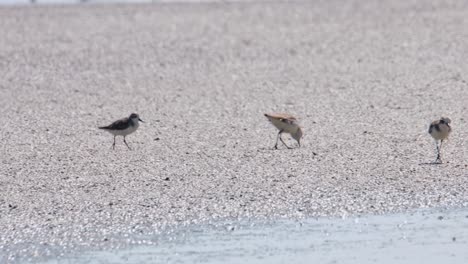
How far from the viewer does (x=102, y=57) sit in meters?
22.7

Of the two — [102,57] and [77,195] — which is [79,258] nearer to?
[77,195]

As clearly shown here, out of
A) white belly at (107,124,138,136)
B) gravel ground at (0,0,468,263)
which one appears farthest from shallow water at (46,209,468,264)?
white belly at (107,124,138,136)

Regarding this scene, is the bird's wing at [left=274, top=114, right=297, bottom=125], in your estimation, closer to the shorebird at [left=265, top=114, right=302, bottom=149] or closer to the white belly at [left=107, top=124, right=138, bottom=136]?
the shorebird at [left=265, top=114, right=302, bottom=149]

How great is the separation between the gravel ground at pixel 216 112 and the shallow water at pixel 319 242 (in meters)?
0.33

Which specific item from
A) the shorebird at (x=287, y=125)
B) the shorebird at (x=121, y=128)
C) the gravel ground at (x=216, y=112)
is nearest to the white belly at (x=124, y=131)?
the shorebird at (x=121, y=128)

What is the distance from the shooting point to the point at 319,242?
32.6 ft

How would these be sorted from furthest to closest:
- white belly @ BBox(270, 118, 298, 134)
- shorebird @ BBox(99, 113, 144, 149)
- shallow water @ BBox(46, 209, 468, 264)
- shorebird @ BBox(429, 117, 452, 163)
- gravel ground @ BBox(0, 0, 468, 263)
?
shorebird @ BBox(99, 113, 144, 149)
white belly @ BBox(270, 118, 298, 134)
shorebird @ BBox(429, 117, 452, 163)
gravel ground @ BBox(0, 0, 468, 263)
shallow water @ BBox(46, 209, 468, 264)

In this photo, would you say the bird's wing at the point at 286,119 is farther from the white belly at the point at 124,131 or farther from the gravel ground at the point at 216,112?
the white belly at the point at 124,131

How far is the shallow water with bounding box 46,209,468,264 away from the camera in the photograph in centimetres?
949

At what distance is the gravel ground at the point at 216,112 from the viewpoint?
11242 millimetres

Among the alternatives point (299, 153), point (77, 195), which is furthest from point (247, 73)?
point (77, 195)

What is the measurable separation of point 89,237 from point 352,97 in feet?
27.8

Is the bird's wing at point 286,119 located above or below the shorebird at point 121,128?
above

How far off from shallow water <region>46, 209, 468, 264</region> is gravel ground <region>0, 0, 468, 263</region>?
1.08 ft
